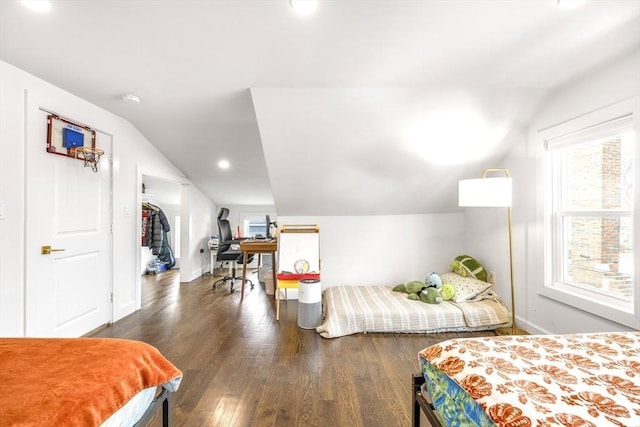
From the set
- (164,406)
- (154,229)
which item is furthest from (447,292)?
(154,229)

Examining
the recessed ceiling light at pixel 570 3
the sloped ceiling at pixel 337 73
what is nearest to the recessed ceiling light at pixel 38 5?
the sloped ceiling at pixel 337 73

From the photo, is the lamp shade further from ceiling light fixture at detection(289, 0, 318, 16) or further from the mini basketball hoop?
the mini basketball hoop

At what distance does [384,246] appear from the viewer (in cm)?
394

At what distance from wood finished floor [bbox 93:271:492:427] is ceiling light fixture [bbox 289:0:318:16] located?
2262 mm

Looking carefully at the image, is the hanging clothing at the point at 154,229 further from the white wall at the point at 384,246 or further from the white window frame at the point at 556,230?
the white window frame at the point at 556,230

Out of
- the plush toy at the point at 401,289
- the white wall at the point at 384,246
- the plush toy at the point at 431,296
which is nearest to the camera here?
the plush toy at the point at 431,296

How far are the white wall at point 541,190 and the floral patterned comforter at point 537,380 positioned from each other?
115cm

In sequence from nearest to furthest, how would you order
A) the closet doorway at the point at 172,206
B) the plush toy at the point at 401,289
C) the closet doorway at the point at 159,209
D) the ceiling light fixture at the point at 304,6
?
the ceiling light fixture at the point at 304,6 < the plush toy at the point at 401,289 < the closet doorway at the point at 172,206 < the closet doorway at the point at 159,209

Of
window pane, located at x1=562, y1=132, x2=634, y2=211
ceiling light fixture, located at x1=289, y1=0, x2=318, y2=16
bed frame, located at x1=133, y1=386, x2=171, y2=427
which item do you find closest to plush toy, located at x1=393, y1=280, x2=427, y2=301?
window pane, located at x1=562, y1=132, x2=634, y2=211

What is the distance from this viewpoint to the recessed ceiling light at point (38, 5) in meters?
1.48

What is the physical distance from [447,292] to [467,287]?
253 mm

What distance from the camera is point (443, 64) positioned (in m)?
2.03

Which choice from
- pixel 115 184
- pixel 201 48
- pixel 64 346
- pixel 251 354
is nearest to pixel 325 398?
pixel 251 354

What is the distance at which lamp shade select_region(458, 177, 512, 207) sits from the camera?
2.26 m
